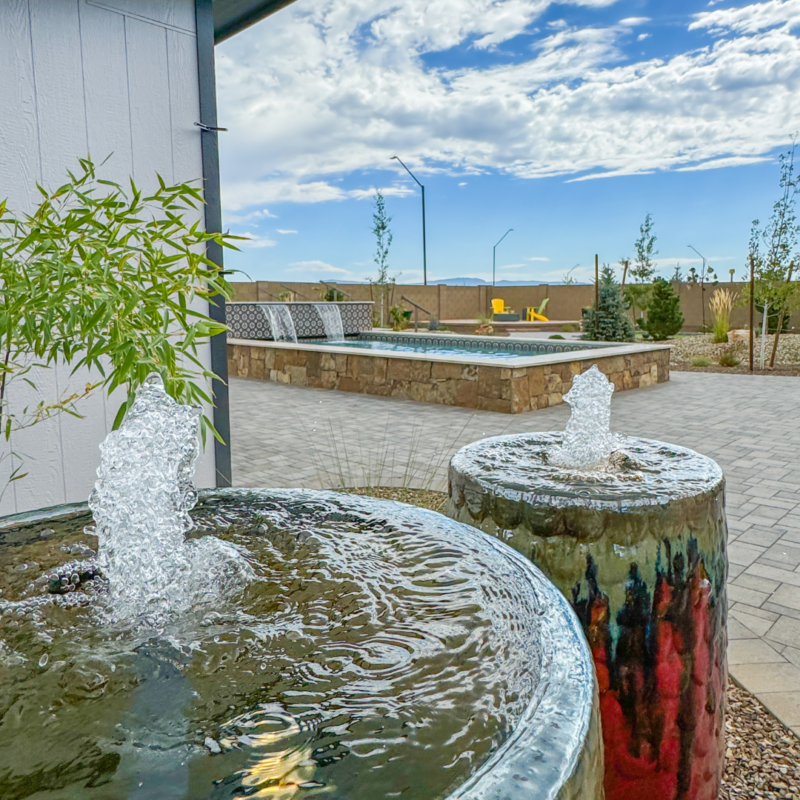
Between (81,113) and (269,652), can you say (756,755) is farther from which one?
(81,113)

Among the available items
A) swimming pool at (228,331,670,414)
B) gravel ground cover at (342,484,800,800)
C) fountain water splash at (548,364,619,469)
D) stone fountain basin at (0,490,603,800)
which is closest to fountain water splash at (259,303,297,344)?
swimming pool at (228,331,670,414)

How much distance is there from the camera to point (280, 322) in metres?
14.5

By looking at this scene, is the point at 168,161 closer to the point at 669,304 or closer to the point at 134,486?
the point at 134,486

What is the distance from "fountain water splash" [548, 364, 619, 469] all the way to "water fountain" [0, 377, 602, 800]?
0.57 m

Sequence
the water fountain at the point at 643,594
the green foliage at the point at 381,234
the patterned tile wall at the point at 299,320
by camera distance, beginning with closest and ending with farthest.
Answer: the water fountain at the point at 643,594 → the patterned tile wall at the point at 299,320 → the green foliage at the point at 381,234

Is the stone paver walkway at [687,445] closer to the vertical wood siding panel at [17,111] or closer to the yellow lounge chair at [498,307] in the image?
the vertical wood siding panel at [17,111]

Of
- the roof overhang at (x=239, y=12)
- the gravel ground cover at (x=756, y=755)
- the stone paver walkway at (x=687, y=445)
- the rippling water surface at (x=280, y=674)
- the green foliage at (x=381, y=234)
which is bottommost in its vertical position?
the gravel ground cover at (x=756, y=755)

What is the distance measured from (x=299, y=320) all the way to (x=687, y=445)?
10750mm

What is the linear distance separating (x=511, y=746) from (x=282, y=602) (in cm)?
60

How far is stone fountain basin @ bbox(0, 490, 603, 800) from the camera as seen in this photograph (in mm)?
655

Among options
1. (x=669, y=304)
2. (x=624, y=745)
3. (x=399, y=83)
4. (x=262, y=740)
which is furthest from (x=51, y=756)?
(x=399, y=83)

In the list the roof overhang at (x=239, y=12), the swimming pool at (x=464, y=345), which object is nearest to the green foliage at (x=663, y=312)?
the swimming pool at (x=464, y=345)

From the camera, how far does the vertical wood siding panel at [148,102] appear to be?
3.46 m

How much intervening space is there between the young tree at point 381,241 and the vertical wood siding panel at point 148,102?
54.2 feet
